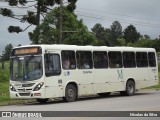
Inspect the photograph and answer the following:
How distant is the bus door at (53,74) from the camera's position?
22656 mm

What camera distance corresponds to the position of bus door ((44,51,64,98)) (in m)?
22.7

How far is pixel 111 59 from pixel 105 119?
12381 millimetres

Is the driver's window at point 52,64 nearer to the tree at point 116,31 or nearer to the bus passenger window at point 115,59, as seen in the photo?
the bus passenger window at point 115,59

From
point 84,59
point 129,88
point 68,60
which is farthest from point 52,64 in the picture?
point 129,88

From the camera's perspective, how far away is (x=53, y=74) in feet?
75.4

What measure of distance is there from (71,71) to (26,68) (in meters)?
2.26

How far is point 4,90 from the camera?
1233 inches

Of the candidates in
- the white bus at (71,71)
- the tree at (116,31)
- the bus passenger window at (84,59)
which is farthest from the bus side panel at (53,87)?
the tree at (116,31)

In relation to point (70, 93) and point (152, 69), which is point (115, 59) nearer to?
point (152, 69)

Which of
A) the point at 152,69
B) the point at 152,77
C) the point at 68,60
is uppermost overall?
the point at 68,60

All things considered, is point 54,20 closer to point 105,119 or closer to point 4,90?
point 4,90

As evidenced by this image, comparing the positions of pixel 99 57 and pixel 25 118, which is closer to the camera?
pixel 25 118

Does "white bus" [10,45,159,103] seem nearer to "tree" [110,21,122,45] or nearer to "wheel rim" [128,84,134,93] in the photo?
"wheel rim" [128,84,134,93]

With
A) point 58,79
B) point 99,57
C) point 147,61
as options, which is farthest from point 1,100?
point 147,61
